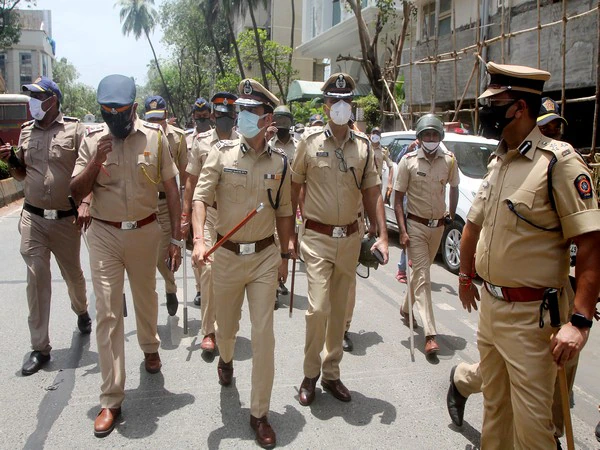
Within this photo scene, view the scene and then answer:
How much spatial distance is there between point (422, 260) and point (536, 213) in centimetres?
271

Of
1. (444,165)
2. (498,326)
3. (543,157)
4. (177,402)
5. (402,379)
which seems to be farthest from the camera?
(444,165)

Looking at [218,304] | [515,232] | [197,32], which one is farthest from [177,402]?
[197,32]

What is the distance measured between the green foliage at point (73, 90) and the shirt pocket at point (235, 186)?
85.8 meters

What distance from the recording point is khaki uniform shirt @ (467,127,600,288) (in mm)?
2506

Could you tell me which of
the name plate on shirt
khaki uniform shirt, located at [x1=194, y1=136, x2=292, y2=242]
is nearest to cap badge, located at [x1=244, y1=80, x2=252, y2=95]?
khaki uniform shirt, located at [x1=194, y1=136, x2=292, y2=242]

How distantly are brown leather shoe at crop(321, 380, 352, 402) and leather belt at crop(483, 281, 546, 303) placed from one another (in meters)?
1.61

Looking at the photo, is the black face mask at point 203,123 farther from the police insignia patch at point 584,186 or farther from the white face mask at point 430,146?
the police insignia patch at point 584,186

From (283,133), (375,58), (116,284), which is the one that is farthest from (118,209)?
(375,58)

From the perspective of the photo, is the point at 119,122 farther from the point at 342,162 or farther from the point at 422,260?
the point at 422,260

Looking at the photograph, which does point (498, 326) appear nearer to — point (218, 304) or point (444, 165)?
point (218, 304)

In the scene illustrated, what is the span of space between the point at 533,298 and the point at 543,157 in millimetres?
668

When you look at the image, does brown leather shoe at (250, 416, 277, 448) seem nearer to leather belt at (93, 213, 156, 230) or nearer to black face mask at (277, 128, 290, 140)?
leather belt at (93, 213, 156, 230)

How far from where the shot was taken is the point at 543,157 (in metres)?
2.62

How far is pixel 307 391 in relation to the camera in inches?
158
